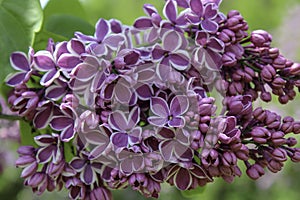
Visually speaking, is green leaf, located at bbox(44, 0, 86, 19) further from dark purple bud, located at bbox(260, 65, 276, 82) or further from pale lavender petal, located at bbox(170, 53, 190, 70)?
dark purple bud, located at bbox(260, 65, 276, 82)

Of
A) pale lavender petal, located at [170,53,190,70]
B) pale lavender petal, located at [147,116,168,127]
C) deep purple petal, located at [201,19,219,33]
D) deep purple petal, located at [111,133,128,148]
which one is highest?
deep purple petal, located at [201,19,219,33]

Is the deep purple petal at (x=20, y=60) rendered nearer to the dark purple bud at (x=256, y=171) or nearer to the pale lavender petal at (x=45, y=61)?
the pale lavender petal at (x=45, y=61)

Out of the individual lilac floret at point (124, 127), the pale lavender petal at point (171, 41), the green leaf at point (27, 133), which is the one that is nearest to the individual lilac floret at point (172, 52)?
the pale lavender petal at point (171, 41)

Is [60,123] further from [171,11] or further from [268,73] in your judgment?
[268,73]

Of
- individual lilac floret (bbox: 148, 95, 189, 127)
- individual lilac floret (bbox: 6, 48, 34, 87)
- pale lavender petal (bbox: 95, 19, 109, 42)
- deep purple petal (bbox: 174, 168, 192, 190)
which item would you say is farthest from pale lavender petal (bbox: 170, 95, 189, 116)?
individual lilac floret (bbox: 6, 48, 34, 87)

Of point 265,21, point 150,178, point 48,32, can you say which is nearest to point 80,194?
point 150,178

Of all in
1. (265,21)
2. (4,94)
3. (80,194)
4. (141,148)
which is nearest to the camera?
(141,148)

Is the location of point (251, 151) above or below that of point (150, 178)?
above

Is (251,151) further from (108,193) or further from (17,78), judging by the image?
(17,78)

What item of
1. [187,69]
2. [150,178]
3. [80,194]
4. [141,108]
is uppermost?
[187,69]
